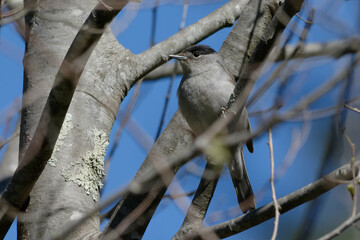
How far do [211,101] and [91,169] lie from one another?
4.22 ft

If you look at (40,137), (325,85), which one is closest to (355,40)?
(325,85)

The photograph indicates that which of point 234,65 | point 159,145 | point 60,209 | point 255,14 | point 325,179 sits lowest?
point 325,179

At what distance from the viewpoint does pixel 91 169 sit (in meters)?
3.95

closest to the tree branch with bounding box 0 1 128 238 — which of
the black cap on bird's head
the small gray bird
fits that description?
the small gray bird

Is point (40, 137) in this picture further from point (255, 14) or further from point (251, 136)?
point (255, 14)

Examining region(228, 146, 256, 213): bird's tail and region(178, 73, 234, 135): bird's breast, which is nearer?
region(178, 73, 234, 135): bird's breast

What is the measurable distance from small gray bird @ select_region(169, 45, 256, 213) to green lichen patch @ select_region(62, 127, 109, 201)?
813 mm

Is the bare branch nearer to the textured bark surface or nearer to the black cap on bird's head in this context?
the textured bark surface

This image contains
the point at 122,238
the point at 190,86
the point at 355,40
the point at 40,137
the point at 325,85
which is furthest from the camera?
the point at 190,86

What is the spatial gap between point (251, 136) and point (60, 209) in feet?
6.97

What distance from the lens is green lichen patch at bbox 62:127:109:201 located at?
379cm

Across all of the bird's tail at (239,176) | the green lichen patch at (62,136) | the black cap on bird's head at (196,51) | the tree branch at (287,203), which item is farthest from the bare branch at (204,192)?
the black cap on bird's head at (196,51)

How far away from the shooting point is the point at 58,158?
12.5ft

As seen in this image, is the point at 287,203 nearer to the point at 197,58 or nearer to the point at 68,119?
the point at 68,119
